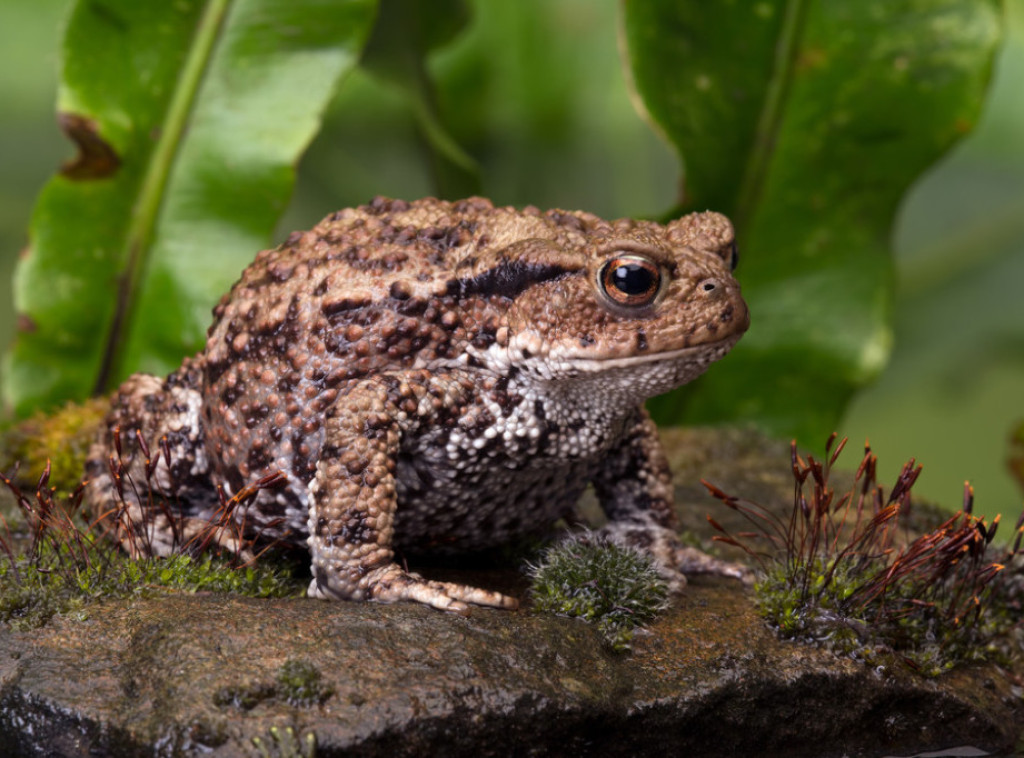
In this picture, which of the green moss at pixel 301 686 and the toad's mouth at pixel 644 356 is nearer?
the green moss at pixel 301 686

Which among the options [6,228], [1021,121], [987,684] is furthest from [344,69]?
[1021,121]

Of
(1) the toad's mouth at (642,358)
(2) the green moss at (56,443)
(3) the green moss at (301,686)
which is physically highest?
(1) the toad's mouth at (642,358)

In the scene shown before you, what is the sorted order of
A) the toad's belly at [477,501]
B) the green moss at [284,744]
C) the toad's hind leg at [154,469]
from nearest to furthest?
1. the green moss at [284,744]
2. the toad's belly at [477,501]
3. the toad's hind leg at [154,469]

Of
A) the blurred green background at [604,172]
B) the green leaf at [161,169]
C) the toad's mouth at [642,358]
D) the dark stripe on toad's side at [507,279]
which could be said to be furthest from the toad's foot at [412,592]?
the blurred green background at [604,172]

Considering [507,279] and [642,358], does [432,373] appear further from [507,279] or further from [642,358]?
[642,358]

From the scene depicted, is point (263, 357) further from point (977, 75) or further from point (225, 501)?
point (977, 75)

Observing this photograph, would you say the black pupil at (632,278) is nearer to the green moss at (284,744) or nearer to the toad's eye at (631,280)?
the toad's eye at (631,280)
